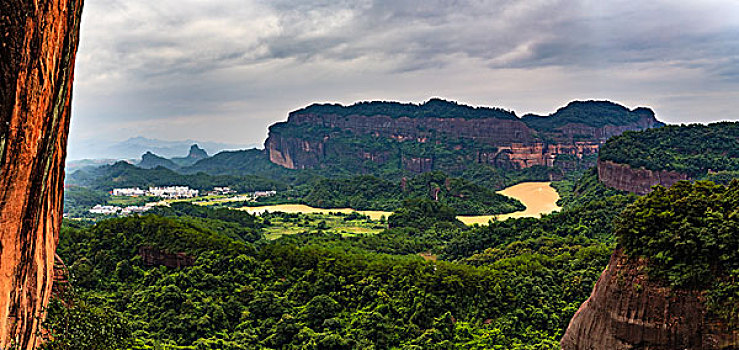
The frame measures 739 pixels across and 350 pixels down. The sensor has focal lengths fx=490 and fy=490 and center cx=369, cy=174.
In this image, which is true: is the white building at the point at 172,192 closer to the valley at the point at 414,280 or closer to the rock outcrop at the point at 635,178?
the valley at the point at 414,280

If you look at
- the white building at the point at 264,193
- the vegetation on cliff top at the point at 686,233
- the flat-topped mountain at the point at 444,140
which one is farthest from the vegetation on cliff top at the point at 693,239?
the flat-topped mountain at the point at 444,140

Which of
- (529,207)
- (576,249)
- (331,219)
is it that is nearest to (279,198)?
(331,219)

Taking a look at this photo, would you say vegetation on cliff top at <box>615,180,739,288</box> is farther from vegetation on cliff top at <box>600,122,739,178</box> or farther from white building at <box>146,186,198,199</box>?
white building at <box>146,186,198,199</box>

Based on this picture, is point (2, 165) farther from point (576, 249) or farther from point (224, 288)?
point (576, 249)

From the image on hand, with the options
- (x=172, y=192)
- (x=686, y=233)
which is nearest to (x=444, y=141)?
(x=172, y=192)

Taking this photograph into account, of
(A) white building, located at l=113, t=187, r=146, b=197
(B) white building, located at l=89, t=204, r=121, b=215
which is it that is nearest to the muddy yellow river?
(B) white building, located at l=89, t=204, r=121, b=215

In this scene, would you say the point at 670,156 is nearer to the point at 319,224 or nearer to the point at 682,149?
the point at 682,149
